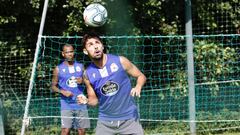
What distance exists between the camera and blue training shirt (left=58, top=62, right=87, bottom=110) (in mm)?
6770

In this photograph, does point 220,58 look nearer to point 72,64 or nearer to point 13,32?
point 72,64

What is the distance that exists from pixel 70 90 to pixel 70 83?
0.31ft

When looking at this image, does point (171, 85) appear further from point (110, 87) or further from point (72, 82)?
point (110, 87)

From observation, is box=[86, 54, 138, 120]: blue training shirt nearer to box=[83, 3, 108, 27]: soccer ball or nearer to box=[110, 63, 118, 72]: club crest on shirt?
box=[110, 63, 118, 72]: club crest on shirt

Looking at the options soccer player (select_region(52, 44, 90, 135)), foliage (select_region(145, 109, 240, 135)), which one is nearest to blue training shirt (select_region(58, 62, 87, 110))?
soccer player (select_region(52, 44, 90, 135))

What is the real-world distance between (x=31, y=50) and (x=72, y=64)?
4.99 feet

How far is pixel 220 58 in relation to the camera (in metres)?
8.27

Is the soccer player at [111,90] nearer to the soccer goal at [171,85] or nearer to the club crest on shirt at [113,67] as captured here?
the club crest on shirt at [113,67]

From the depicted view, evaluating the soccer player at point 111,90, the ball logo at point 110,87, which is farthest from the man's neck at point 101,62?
the ball logo at point 110,87

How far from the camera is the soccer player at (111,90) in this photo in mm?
4660

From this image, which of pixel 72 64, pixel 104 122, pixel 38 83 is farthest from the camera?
pixel 38 83

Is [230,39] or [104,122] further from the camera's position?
[230,39]

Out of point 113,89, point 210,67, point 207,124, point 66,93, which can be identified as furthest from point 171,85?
point 113,89

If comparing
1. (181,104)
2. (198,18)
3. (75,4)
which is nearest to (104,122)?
(75,4)
